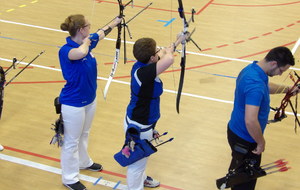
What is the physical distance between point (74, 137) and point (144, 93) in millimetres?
871

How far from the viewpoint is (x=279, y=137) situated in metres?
4.58

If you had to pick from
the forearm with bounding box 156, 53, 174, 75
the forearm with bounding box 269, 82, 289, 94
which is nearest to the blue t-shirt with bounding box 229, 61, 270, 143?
the forearm with bounding box 269, 82, 289, 94

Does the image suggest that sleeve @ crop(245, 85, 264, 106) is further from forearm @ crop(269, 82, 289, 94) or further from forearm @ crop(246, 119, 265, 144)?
forearm @ crop(269, 82, 289, 94)

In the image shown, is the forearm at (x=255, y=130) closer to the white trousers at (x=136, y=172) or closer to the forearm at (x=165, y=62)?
the forearm at (x=165, y=62)

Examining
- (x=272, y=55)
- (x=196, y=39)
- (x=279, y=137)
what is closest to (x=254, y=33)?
(x=196, y=39)

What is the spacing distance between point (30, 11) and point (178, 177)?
6.01 metres

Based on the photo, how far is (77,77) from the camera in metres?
3.32

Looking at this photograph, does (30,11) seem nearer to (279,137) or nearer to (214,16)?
(214,16)

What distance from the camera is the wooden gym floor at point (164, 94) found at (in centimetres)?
401

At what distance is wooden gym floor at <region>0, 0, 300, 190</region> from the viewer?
401cm

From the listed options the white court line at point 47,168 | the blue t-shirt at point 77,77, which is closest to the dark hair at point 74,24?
the blue t-shirt at point 77,77

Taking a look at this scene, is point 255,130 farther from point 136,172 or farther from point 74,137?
point 74,137

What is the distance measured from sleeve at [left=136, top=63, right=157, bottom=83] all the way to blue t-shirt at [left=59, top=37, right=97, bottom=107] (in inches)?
22.4

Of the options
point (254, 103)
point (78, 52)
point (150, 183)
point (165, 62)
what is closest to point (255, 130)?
point (254, 103)
